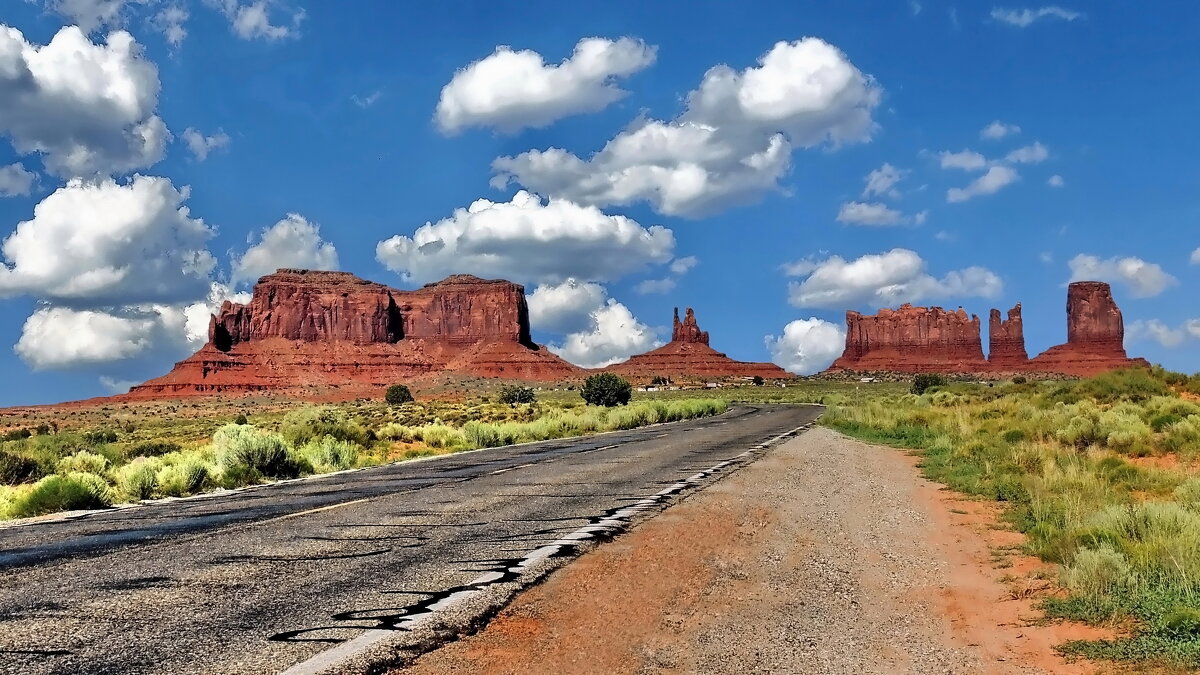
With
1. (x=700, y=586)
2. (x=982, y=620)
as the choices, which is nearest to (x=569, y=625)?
(x=700, y=586)

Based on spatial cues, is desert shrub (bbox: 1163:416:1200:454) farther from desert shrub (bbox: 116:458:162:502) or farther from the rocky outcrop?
the rocky outcrop

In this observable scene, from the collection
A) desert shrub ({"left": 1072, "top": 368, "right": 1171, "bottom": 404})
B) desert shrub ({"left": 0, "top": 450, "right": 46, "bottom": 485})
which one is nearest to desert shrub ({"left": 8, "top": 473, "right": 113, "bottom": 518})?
desert shrub ({"left": 0, "top": 450, "right": 46, "bottom": 485})

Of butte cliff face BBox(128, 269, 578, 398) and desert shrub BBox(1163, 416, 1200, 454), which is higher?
butte cliff face BBox(128, 269, 578, 398)

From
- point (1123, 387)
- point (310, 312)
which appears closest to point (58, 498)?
point (1123, 387)

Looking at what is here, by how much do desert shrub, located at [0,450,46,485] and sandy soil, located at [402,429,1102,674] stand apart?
17240 millimetres

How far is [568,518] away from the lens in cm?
1132

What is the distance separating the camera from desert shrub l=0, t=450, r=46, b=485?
20062 mm

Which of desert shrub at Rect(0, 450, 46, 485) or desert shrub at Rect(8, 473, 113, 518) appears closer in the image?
desert shrub at Rect(8, 473, 113, 518)

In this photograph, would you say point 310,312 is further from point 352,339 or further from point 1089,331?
point 1089,331

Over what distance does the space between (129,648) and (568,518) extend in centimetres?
658

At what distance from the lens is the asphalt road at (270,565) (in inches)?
212

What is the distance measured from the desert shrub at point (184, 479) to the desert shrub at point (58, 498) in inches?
64.2

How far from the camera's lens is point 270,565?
7.92 meters

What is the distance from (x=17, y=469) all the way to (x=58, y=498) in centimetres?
876
